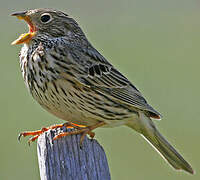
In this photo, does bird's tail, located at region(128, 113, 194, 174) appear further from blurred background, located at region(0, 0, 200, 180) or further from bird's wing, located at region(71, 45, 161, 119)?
blurred background, located at region(0, 0, 200, 180)

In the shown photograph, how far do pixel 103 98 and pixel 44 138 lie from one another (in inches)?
62.9

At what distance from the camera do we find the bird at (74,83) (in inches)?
270

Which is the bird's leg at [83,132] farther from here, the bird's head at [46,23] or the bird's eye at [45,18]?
the bird's eye at [45,18]

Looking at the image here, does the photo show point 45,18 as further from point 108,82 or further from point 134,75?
point 134,75

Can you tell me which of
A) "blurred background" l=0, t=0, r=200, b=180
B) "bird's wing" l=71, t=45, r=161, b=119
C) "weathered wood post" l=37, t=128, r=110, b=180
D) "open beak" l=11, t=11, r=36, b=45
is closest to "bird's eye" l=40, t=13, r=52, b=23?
"open beak" l=11, t=11, r=36, b=45

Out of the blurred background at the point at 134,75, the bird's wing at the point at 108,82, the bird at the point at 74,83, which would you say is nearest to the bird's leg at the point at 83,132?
the bird at the point at 74,83

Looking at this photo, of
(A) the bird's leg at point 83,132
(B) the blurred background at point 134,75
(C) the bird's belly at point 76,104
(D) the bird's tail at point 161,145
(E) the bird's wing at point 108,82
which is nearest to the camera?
(A) the bird's leg at point 83,132

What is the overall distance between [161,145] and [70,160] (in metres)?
2.54

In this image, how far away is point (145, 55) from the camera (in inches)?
672

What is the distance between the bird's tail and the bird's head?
133 centimetres

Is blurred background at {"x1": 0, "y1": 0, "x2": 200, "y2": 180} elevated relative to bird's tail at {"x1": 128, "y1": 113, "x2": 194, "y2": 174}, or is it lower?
elevated

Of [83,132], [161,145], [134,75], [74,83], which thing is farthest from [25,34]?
[134,75]

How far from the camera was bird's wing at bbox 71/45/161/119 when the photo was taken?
23.7ft

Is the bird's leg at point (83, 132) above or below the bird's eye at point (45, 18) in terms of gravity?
below
